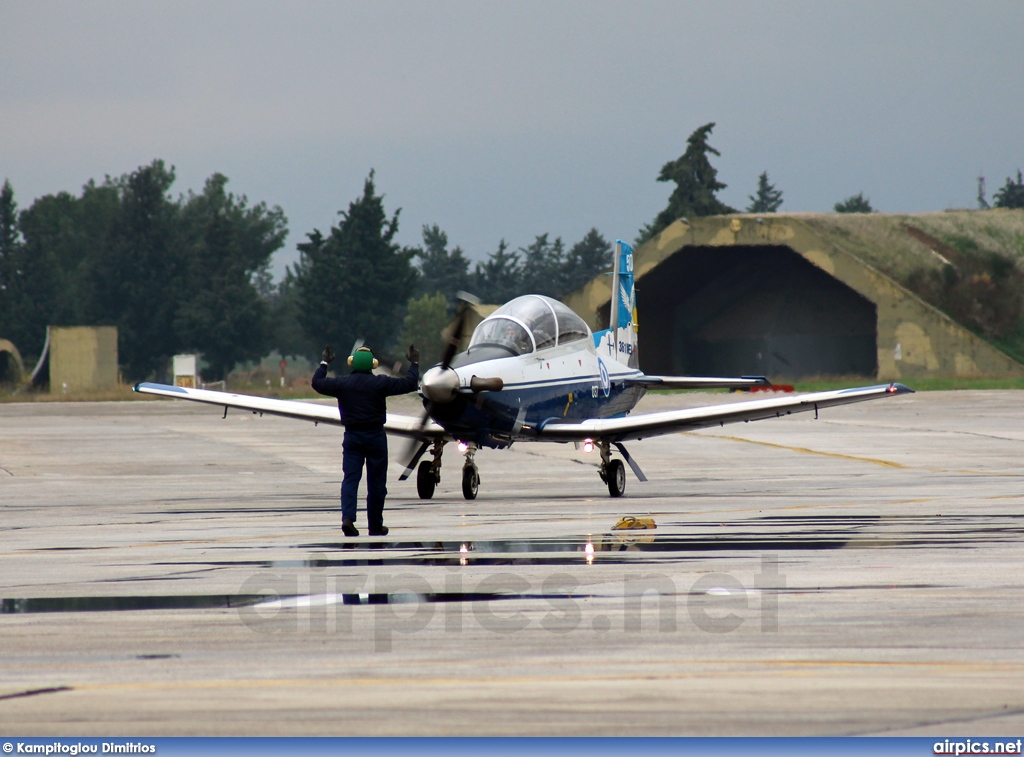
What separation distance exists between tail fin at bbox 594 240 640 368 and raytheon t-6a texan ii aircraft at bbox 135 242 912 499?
6.83 feet

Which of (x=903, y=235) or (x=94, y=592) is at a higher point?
(x=903, y=235)

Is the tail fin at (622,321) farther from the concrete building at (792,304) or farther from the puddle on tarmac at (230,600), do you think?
the concrete building at (792,304)

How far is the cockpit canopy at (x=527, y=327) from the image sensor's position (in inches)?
758

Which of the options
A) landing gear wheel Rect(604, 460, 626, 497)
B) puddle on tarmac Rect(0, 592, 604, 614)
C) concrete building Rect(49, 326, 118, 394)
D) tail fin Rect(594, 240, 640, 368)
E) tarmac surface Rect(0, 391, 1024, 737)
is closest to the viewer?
tarmac surface Rect(0, 391, 1024, 737)

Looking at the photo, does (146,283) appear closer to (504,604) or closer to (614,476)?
(614,476)

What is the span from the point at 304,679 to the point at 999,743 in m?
2.98

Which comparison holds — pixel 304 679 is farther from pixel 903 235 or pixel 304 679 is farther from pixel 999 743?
pixel 903 235

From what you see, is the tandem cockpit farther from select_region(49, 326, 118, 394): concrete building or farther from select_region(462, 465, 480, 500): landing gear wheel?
select_region(49, 326, 118, 394): concrete building

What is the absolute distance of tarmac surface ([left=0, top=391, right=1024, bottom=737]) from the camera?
554cm

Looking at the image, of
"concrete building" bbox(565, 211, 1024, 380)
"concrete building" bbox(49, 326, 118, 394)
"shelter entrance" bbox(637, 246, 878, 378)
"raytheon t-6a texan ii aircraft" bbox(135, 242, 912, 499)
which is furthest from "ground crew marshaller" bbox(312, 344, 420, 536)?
"concrete building" bbox(49, 326, 118, 394)

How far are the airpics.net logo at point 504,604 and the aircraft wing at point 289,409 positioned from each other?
9278mm

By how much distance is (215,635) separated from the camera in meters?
7.34

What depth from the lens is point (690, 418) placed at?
65.9ft

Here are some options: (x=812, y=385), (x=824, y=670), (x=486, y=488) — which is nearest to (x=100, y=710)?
(x=824, y=670)
